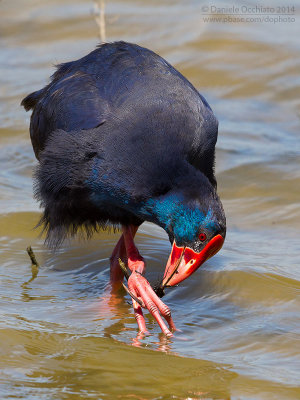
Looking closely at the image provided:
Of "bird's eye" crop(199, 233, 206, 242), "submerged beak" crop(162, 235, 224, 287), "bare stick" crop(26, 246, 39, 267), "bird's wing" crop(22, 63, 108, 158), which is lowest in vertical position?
"bare stick" crop(26, 246, 39, 267)

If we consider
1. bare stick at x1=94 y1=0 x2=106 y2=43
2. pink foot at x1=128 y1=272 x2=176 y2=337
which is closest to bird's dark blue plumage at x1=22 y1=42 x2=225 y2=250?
pink foot at x1=128 y1=272 x2=176 y2=337

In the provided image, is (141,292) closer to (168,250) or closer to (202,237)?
(202,237)

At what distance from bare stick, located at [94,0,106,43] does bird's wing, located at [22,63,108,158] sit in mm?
3195

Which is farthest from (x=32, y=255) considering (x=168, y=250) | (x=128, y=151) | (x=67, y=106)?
(x=128, y=151)

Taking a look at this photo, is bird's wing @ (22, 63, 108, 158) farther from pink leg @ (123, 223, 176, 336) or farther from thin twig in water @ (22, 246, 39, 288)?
pink leg @ (123, 223, 176, 336)

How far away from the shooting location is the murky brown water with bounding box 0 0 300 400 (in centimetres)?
412

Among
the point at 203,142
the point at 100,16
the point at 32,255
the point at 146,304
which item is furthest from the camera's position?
the point at 100,16

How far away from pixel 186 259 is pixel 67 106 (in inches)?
49.2

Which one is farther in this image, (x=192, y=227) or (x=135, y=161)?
(x=135, y=161)

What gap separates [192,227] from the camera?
4.43 meters

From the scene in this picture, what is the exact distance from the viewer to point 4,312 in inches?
192

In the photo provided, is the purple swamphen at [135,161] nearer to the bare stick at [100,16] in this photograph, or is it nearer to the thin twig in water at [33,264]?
the thin twig in water at [33,264]

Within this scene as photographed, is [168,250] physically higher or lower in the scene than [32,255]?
lower

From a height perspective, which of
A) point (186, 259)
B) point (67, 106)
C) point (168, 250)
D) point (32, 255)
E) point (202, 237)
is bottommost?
point (168, 250)
